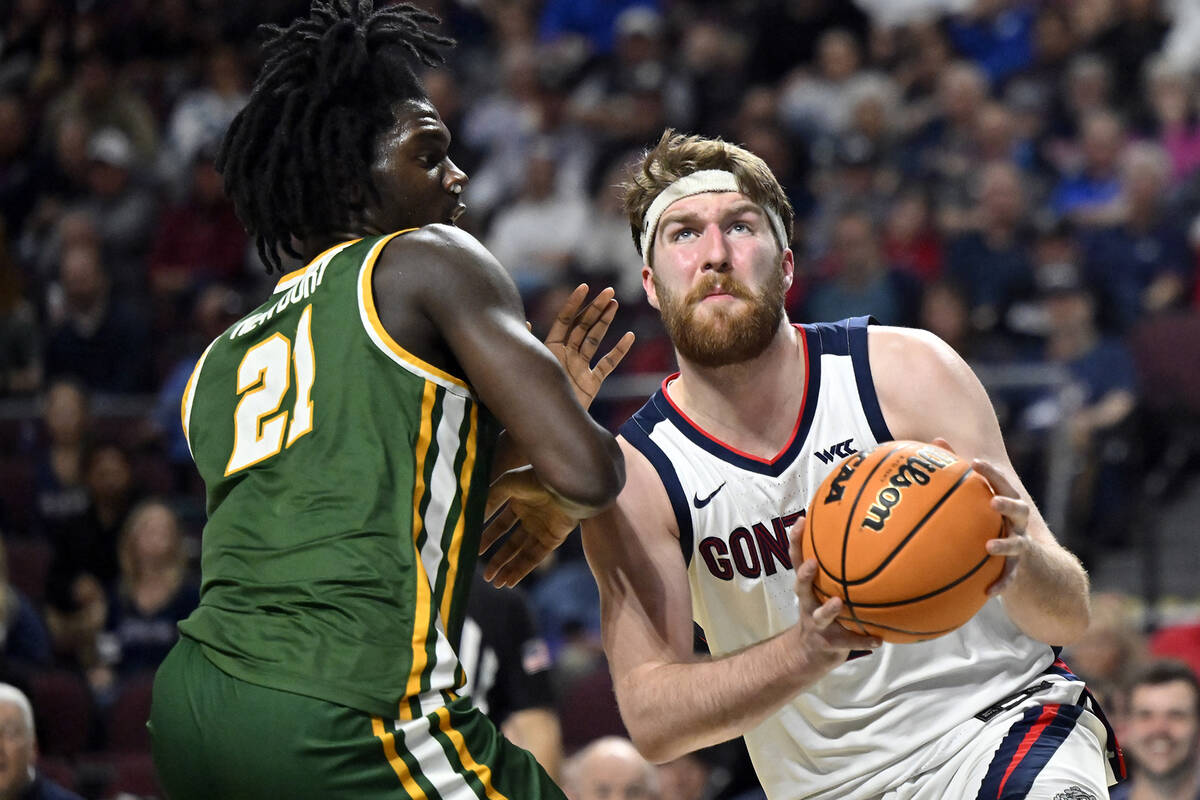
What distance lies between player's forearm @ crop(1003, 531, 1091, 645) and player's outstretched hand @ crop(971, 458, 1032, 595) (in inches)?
7.6

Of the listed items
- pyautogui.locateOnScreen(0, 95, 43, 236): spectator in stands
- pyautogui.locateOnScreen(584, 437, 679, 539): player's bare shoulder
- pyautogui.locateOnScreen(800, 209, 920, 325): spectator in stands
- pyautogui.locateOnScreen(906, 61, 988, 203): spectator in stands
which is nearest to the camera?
pyautogui.locateOnScreen(584, 437, 679, 539): player's bare shoulder

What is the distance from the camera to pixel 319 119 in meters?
3.20

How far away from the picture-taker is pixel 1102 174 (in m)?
9.68

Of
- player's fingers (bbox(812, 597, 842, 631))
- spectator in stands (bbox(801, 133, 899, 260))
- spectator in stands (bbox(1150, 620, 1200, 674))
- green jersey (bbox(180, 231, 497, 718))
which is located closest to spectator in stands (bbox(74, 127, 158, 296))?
spectator in stands (bbox(801, 133, 899, 260))

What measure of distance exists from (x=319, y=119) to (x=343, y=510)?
876mm

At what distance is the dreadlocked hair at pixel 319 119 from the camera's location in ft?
10.4

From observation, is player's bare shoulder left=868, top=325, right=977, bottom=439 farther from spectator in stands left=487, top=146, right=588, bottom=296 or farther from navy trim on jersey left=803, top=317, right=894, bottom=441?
spectator in stands left=487, top=146, right=588, bottom=296

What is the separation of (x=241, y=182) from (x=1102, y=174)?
24.7 ft

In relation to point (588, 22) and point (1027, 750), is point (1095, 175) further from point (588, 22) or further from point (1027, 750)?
point (1027, 750)

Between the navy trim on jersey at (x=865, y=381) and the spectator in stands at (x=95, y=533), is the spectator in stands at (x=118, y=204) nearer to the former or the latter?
the spectator in stands at (x=95, y=533)

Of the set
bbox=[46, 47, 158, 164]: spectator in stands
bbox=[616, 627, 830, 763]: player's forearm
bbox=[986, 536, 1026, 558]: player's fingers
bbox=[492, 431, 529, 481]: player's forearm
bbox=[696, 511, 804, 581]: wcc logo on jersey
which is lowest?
bbox=[616, 627, 830, 763]: player's forearm

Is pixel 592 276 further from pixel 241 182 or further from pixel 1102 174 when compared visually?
pixel 241 182

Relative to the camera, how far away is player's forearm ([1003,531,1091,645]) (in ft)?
11.0

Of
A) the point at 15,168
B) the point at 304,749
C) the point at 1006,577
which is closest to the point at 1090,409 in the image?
the point at 1006,577
